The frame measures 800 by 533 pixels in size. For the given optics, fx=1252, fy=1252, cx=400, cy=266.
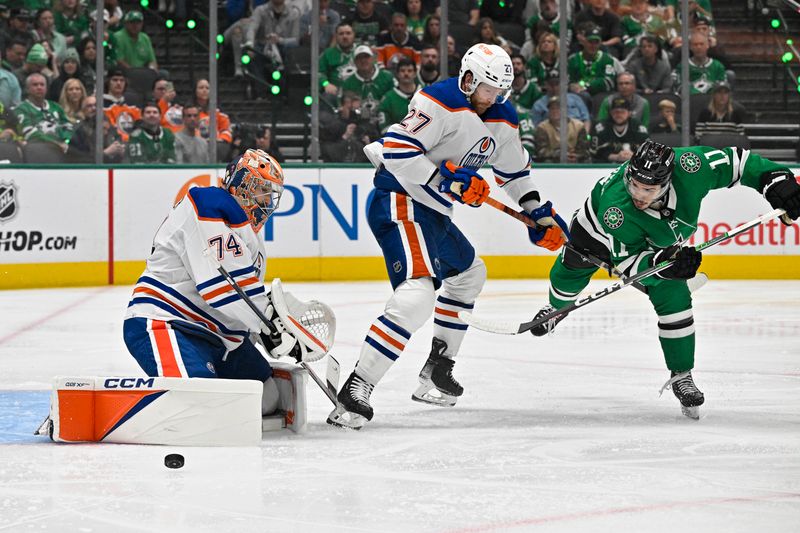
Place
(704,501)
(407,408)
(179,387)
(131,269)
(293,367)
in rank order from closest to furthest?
(704,501)
(179,387)
(293,367)
(407,408)
(131,269)

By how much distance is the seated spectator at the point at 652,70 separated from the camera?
9.32m

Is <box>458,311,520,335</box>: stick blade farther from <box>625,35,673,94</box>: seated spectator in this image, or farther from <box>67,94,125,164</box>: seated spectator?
<box>625,35,673,94</box>: seated spectator

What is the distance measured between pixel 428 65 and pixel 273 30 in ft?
3.85

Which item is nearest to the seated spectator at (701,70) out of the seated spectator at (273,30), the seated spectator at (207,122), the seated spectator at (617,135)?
the seated spectator at (617,135)

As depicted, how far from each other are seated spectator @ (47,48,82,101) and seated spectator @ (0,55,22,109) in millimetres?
212

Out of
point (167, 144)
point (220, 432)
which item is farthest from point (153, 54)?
point (220, 432)

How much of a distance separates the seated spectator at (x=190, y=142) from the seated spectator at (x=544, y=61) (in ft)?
8.14

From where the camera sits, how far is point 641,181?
3816 millimetres

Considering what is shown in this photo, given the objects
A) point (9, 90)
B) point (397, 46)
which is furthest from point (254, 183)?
point (397, 46)

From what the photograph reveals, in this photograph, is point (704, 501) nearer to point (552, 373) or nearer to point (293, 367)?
point (293, 367)

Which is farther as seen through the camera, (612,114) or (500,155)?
(612,114)

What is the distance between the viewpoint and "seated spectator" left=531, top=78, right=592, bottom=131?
930 centimetres

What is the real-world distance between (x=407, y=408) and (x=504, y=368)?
39.0 inches

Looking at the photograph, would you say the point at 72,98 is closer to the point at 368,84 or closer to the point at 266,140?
the point at 266,140
